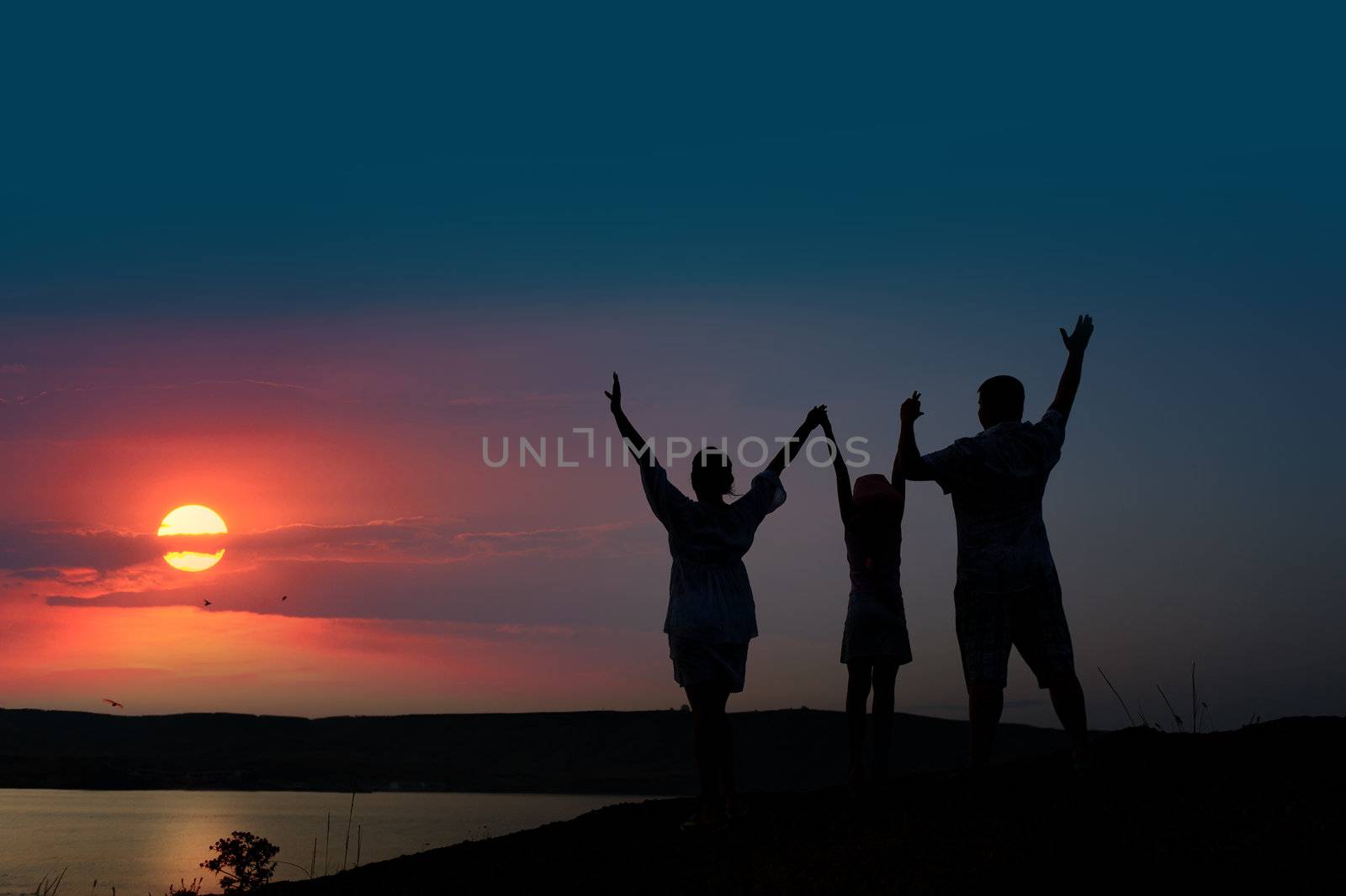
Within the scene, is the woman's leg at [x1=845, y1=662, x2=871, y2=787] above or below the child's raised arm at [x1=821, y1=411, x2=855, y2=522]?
below

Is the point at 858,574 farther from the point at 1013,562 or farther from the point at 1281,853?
the point at 1281,853

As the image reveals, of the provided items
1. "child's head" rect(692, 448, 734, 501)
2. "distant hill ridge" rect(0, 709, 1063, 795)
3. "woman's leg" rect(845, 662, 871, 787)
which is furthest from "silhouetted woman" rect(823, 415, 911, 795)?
"distant hill ridge" rect(0, 709, 1063, 795)

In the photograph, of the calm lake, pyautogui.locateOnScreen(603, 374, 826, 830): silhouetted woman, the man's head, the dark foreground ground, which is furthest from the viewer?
the calm lake

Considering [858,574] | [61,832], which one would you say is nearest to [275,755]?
[61,832]

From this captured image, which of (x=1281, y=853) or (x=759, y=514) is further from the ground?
(x=759, y=514)

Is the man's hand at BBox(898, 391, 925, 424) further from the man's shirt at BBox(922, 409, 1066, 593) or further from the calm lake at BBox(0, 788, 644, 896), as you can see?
the calm lake at BBox(0, 788, 644, 896)

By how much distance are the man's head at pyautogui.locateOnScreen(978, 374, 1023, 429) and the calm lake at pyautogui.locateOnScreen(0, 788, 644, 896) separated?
1235 cm

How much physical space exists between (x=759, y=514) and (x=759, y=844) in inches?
78.4

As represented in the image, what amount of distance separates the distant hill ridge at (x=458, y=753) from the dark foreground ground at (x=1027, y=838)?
119676 millimetres

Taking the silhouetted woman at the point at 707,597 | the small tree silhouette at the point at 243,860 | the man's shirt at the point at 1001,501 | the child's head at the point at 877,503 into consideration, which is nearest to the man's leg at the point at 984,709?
the man's shirt at the point at 1001,501

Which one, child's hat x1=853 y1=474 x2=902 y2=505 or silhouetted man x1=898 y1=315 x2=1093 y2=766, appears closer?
silhouetted man x1=898 y1=315 x2=1093 y2=766

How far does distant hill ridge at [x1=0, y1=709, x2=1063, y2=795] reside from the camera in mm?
137250

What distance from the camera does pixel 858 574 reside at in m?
8.39

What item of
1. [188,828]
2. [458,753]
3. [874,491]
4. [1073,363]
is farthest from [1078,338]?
[458,753]
